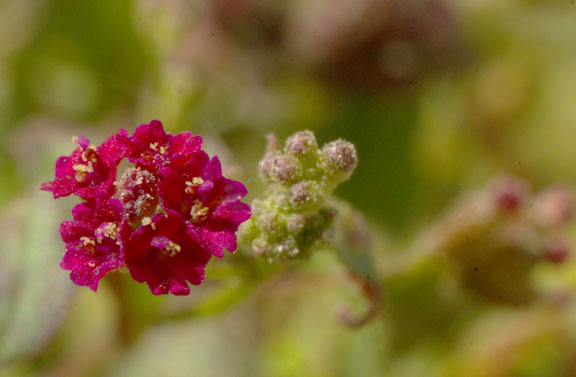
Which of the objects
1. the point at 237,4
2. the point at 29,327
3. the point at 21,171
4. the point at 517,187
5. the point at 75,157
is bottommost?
the point at 29,327

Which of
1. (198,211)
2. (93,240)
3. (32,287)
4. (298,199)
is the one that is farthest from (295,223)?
(32,287)

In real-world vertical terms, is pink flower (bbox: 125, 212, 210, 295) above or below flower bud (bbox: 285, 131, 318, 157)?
below

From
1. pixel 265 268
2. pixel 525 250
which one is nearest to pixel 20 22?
pixel 265 268

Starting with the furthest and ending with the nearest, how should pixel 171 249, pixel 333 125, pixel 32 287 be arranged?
pixel 333 125 < pixel 32 287 < pixel 171 249

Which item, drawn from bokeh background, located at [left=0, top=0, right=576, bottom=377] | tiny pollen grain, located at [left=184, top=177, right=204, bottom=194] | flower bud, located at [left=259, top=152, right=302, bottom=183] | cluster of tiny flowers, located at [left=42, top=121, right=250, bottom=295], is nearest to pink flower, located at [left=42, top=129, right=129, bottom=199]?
cluster of tiny flowers, located at [left=42, top=121, right=250, bottom=295]

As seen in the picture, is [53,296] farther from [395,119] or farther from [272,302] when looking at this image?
[395,119]

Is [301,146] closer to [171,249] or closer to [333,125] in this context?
[171,249]

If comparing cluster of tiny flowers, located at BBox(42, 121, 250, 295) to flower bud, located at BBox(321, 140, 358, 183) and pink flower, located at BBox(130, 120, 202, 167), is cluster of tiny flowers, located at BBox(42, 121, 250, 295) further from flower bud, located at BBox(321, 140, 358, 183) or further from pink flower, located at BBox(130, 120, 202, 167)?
flower bud, located at BBox(321, 140, 358, 183)
